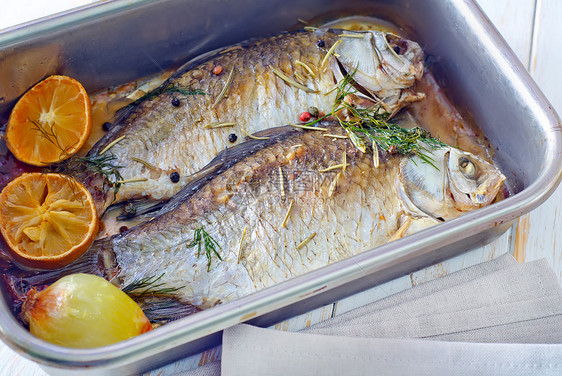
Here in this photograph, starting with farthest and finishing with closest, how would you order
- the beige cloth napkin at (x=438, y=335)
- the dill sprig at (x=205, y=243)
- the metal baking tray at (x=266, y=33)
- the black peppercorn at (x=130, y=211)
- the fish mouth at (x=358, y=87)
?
the fish mouth at (x=358, y=87), the black peppercorn at (x=130, y=211), the dill sprig at (x=205, y=243), the beige cloth napkin at (x=438, y=335), the metal baking tray at (x=266, y=33)

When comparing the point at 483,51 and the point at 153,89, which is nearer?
the point at 483,51

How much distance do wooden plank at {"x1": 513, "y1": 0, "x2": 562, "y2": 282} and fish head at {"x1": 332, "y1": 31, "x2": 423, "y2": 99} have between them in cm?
51

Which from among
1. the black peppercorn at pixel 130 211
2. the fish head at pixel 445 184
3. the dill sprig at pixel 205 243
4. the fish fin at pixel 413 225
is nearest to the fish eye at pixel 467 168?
the fish head at pixel 445 184

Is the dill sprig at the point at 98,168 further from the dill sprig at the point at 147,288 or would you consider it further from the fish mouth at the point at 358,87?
the fish mouth at the point at 358,87

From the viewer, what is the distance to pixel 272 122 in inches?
93.1

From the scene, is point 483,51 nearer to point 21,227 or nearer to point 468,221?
point 468,221

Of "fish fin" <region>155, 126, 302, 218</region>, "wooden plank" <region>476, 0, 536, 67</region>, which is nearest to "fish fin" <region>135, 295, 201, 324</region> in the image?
"fish fin" <region>155, 126, 302, 218</region>

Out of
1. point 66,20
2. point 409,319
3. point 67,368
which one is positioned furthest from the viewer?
point 66,20

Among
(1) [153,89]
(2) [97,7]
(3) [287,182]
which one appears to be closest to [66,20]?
(2) [97,7]

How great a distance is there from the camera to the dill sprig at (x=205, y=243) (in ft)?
6.56

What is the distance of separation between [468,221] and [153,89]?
51.4 inches

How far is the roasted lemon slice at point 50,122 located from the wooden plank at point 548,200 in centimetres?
162

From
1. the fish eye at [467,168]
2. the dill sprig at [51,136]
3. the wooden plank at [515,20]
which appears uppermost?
the wooden plank at [515,20]

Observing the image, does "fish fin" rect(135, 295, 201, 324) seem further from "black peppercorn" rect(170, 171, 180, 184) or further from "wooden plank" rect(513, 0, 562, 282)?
"wooden plank" rect(513, 0, 562, 282)
